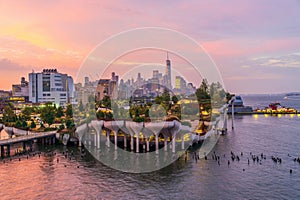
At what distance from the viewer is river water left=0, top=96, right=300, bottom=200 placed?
33.5m

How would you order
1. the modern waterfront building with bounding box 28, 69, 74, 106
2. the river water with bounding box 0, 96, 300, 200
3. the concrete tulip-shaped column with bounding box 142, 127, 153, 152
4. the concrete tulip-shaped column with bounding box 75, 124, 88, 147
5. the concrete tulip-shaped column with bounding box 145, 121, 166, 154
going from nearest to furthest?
the river water with bounding box 0, 96, 300, 200, the concrete tulip-shaped column with bounding box 145, 121, 166, 154, the concrete tulip-shaped column with bounding box 142, 127, 153, 152, the concrete tulip-shaped column with bounding box 75, 124, 88, 147, the modern waterfront building with bounding box 28, 69, 74, 106

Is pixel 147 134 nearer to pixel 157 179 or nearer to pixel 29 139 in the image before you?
pixel 157 179

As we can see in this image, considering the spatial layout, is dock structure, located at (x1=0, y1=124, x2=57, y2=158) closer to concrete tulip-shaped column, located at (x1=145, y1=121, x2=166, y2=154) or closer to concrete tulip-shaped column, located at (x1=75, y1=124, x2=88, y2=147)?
concrete tulip-shaped column, located at (x1=75, y1=124, x2=88, y2=147)

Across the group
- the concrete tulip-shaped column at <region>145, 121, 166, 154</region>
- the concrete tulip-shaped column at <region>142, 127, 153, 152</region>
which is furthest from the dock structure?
the concrete tulip-shaped column at <region>145, 121, 166, 154</region>

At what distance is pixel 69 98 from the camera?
530ft

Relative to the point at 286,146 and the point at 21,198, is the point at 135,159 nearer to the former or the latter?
the point at 21,198

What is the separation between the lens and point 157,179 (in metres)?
38.9

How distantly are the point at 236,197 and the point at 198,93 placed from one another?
239 ft

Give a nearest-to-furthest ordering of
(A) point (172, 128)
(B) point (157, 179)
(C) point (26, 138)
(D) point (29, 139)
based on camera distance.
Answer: (B) point (157, 179)
(A) point (172, 128)
(C) point (26, 138)
(D) point (29, 139)

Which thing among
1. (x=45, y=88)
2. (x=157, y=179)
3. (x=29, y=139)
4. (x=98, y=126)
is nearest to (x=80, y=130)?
(x=98, y=126)

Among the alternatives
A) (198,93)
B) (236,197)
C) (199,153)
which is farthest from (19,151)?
(198,93)

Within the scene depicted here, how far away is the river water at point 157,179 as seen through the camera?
110 ft

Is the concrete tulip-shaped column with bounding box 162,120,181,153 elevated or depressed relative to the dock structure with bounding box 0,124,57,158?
elevated

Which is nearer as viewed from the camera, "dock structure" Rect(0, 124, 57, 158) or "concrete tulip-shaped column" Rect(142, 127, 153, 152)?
"concrete tulip-shaped column" Rect(142, 127, 153, 152)
